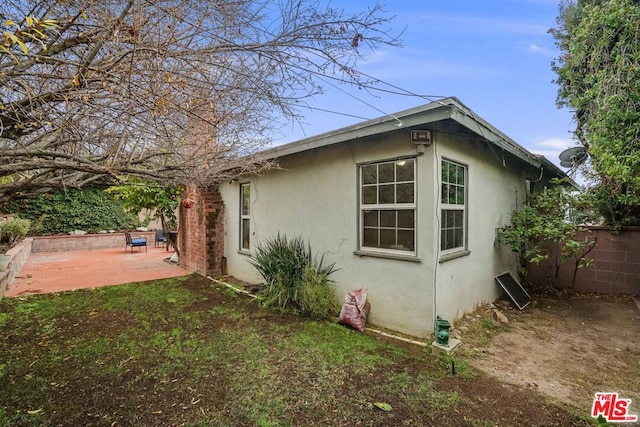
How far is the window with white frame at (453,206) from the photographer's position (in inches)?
183

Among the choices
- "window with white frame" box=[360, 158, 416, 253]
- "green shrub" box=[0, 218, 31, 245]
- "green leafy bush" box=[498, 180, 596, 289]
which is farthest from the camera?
"green shrub" box=[0, 218, 31, 245]

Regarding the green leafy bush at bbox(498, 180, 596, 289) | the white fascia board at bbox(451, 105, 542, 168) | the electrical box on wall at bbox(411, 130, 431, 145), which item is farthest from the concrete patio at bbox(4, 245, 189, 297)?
the green leafy bush at bbox(498, 180, 596, 289)

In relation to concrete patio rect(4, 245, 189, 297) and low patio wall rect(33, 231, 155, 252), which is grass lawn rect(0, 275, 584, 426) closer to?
concrete patio rect(4, 245, 189, 297)

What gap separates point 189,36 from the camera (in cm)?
254

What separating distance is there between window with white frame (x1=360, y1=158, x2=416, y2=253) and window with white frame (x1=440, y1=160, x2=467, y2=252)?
492 mm

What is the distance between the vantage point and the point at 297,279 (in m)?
5.68

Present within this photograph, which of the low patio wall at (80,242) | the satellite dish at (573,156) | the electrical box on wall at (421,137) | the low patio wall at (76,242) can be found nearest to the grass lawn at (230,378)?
the electrical box on wall at (421,137)

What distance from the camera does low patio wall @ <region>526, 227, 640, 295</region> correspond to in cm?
677

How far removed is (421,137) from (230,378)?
12.5ft

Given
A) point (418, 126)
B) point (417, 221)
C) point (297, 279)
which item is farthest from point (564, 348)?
point (297, 279)

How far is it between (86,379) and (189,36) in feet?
11.7

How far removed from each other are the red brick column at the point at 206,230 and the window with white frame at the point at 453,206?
5.97 m

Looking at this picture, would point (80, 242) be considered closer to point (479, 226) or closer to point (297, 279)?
point (297, 279)

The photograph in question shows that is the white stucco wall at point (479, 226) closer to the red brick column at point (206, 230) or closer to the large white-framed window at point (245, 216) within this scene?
the large white-framed window at point (245, 216)
